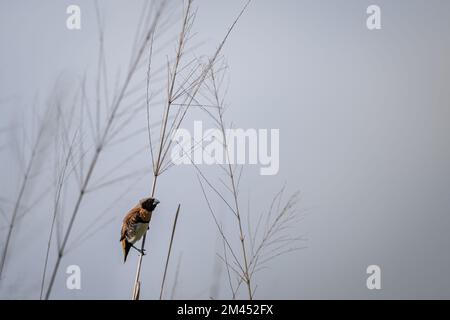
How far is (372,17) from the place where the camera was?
1.66 metres

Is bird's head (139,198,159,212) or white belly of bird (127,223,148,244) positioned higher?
bird's head (139,198,159,212)

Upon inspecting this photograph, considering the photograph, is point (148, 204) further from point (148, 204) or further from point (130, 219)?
point (130, 219)

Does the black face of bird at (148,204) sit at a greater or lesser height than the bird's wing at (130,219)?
greater

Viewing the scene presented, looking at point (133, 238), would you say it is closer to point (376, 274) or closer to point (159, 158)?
point (159, 158)

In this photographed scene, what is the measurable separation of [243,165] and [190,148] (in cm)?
27

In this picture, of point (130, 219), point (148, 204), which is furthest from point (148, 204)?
point (130, 219)

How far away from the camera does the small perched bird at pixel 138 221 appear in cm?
112

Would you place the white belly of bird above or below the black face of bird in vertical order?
below

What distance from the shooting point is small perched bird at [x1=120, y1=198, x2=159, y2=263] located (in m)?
1.12

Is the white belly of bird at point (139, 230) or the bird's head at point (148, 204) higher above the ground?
the bird's head at point (148, 204)
